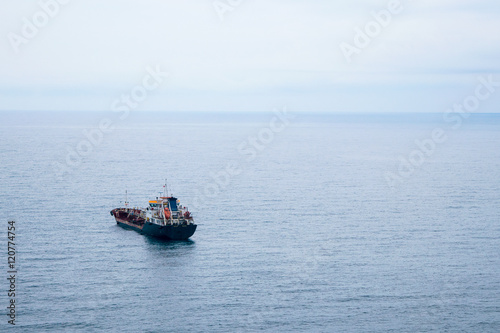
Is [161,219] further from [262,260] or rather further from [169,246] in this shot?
[262,260]

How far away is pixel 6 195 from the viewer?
127 metres

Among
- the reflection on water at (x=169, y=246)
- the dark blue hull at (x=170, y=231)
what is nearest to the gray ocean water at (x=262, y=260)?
the reflection on water at (x=169, y=246)

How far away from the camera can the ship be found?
10100cm

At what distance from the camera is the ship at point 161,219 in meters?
101

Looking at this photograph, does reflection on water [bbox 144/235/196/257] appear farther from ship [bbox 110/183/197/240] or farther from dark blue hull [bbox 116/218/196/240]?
ship [bbox 110/183/197/240]

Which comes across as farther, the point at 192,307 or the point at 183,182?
the point at 183,182

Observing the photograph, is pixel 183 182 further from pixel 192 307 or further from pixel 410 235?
pixel 192 307

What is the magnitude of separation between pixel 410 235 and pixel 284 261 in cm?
2777

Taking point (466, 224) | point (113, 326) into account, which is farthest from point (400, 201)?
point (113, 326)

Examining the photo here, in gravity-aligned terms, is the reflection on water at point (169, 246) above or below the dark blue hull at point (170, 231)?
below

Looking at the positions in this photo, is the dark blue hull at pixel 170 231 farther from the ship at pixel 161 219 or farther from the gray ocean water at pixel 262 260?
the gray ocean water at pixel 262 260

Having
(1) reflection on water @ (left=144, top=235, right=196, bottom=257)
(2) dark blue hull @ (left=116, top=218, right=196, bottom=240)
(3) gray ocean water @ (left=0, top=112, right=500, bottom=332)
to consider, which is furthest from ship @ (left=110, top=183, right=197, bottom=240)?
(3) gray ocean water @ (left=0, top=112, right=500, bottom=332)

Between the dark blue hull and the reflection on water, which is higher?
the dark blue hull

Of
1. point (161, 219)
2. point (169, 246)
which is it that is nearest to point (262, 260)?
point (169, 246)
